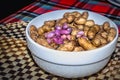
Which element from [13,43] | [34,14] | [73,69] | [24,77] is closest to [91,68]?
[73,69]

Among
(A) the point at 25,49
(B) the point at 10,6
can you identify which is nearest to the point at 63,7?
(A) the point at 25,49

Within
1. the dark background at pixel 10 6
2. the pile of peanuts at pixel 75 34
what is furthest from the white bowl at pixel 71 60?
the dark background at pixel 10 6

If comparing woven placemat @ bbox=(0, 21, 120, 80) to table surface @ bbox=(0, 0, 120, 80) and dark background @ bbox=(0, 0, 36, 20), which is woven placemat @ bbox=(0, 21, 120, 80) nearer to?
table surface @ bbox=(0, 0, 120, 80)

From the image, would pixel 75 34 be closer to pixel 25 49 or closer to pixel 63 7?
pixel 25 49

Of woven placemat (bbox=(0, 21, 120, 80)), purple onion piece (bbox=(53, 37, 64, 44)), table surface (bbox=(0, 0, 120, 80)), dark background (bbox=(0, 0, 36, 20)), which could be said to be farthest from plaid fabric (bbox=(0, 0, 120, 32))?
dark background (bbox=(0, 0, 36, 20))

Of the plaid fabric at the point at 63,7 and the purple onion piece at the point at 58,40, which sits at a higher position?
the purple onion piece at the point at 58,40

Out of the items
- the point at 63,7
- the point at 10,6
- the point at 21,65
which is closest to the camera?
the point at 21,65

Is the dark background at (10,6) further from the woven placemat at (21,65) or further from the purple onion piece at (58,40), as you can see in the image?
the purple onion piece at (58,40)
